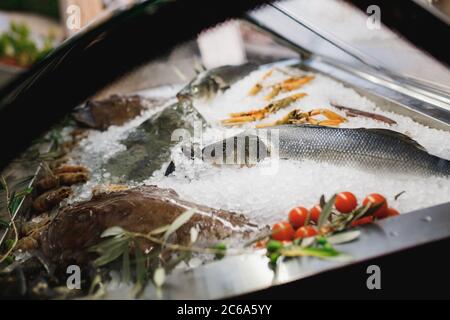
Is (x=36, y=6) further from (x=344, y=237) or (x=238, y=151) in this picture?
(x=344, y=237)

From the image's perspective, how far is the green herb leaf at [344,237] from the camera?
3.31ft

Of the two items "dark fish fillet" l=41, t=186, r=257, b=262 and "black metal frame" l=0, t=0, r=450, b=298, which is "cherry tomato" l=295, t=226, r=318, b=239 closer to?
"dark fish fillet" l=41, t=186, r=257, b=262

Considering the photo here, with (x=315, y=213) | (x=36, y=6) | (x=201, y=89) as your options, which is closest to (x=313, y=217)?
(x=315, y=213)

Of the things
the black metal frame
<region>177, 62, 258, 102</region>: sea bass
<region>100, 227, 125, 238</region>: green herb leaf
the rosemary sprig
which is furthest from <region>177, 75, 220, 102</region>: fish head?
the black metal frame

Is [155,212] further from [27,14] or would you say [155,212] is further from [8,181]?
[27,14]

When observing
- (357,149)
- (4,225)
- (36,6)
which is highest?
(36,6)

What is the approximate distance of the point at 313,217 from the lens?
1.26 m

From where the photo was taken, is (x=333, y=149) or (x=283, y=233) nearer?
(x=283, y=233)

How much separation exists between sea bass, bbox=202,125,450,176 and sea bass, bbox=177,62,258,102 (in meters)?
0.94

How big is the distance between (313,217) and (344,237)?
0.81 feet

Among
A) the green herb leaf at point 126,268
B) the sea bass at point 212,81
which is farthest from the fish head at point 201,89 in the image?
the green herb leaf at point 126,268

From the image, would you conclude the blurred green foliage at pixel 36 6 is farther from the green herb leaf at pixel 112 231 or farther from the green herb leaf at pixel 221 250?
the green herb leaf at pixel 221 250

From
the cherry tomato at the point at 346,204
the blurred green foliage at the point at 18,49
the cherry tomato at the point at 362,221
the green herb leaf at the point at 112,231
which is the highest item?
the blurred green foliage at the point at 18,49

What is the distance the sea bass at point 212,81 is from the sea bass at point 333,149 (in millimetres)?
941
